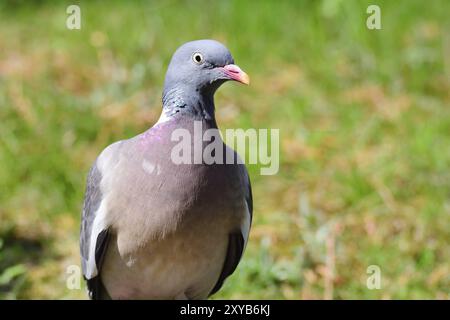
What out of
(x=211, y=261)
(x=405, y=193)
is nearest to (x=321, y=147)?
(x=405, y=193)

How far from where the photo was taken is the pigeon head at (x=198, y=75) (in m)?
2.92

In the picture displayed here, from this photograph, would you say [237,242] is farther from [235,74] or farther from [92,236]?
[235,74]

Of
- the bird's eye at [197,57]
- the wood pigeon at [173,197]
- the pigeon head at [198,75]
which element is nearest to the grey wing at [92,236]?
the wood pigeon at [173,197]

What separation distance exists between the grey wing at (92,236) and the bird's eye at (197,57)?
0.59 meters

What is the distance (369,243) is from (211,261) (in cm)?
154

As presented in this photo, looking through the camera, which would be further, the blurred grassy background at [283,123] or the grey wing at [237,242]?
the blurred grassy background at [283,123]

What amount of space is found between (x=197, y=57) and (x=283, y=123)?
274 cm

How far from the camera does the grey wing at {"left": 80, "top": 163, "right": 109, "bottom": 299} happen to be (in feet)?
9.98

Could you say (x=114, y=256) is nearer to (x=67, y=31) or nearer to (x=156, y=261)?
(x=156, y=261)

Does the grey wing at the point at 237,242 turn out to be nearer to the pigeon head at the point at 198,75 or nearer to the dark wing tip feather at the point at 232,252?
the dark wing tip feather at the point at 232,252

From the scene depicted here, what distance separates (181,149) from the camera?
2869 mm

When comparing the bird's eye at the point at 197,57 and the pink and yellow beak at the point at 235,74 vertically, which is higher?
the bird's eye at the point at 197,57

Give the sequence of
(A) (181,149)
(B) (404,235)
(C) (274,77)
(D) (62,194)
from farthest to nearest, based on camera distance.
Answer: (C) (274,77) → (D) (62,194) → (B) (404,235) → (A) (181,149)

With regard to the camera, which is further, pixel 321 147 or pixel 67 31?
pixel 67 31
